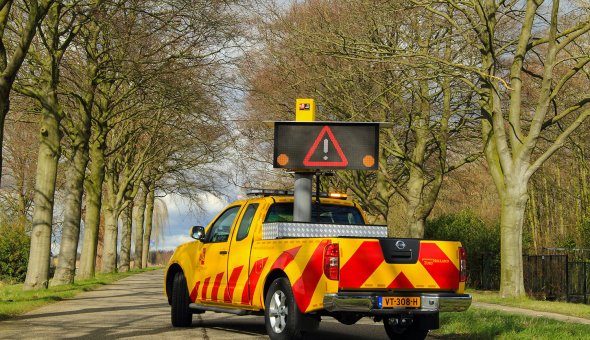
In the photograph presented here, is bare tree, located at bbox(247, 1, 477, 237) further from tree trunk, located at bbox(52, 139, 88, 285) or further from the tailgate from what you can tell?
the tailgate

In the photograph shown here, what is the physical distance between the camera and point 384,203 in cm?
3128

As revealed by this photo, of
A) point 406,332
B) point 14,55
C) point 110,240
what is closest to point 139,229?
point 110,240

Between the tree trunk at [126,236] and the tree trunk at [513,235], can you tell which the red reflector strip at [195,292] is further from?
the tree trunk at [126,236]

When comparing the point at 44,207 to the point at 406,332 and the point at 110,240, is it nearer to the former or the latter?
the point at 406,332

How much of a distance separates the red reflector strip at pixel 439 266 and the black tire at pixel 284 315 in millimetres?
1415

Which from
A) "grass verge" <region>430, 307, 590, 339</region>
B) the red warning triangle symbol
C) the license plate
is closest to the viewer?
the license plate

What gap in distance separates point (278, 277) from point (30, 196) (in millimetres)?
39589

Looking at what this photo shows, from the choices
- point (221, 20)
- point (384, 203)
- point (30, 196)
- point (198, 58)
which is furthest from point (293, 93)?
point (30, 196)

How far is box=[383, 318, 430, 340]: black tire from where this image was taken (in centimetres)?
1092

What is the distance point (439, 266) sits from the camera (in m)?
10.1

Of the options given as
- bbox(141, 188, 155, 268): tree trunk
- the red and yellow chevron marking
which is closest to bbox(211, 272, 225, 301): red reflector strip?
the red and yellow chevron marking

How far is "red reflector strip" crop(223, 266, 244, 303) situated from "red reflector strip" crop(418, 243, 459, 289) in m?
2.65

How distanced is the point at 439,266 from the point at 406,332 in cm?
146

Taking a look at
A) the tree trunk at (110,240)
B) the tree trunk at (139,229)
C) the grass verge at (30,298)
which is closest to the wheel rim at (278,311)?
the grass verge at (30,298)
